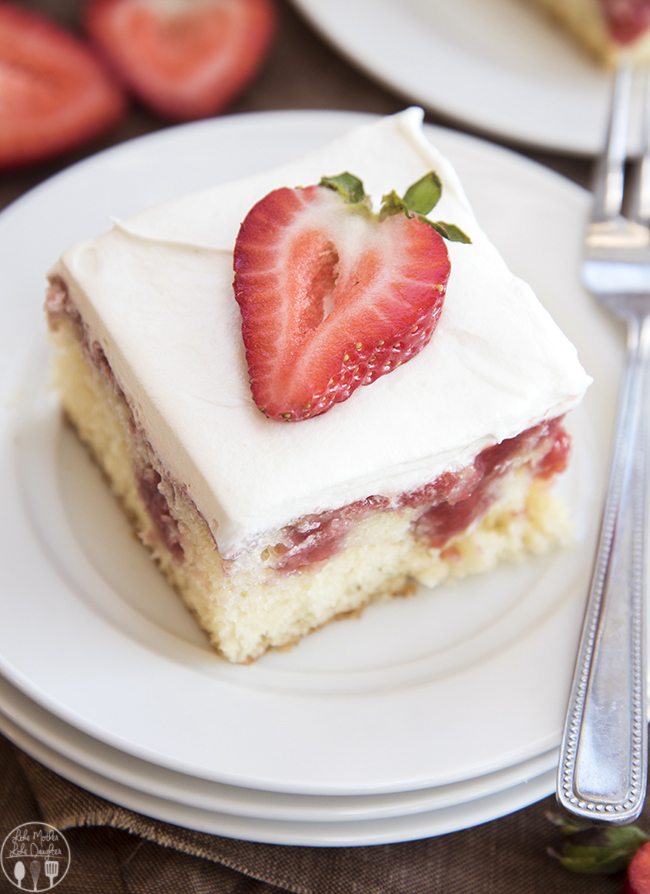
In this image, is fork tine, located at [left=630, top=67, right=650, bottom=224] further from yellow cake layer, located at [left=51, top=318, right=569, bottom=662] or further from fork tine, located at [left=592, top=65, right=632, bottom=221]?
yellow cake layer, located at [left=51, top=318, right=569, bottom=662]

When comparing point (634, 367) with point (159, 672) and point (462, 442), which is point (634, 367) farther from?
point (159, 672)

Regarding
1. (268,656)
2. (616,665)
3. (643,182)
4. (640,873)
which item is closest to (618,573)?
(616,665)

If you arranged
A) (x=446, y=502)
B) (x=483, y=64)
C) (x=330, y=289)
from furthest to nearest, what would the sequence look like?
(x=483, y=64) → (x=446, y=502) → (x=330, y=289)

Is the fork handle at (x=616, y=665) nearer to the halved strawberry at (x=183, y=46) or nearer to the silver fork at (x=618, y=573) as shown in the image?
the silver fork at (x=618, y=573)

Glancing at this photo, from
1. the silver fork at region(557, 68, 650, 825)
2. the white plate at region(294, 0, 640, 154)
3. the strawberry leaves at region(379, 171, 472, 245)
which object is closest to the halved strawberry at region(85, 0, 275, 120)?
the white plate at region(294, 0, 640, 154)

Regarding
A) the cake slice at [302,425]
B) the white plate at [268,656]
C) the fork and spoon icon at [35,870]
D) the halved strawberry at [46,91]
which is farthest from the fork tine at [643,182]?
the fork and spoon icon at [35,870]

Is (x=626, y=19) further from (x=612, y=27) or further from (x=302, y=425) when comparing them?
(x=302, y=425)

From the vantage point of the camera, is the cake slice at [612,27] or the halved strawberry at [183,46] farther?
the cake slice at [612,27]

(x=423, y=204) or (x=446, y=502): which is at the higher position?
Result: (x=423, y=204)
